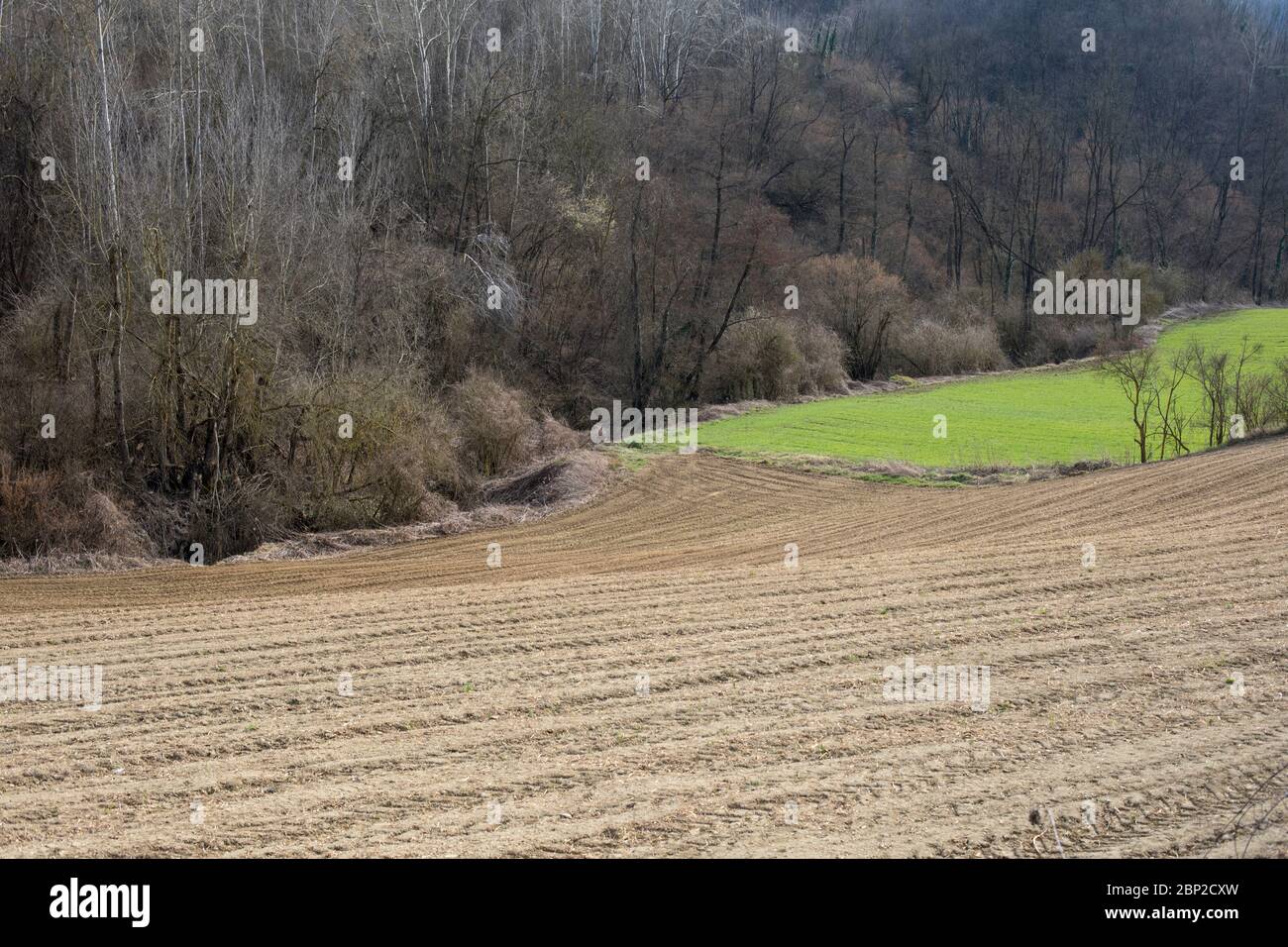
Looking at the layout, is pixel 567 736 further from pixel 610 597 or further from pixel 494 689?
pixel 610 597

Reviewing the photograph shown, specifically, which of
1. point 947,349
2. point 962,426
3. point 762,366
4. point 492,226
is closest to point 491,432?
point 762,366

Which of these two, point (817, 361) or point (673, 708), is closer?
point (673, 708)

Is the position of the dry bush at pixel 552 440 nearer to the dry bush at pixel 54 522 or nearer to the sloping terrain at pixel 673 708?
the dry bush at pixel 54 522

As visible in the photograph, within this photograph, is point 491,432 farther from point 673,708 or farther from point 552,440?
point 673,708

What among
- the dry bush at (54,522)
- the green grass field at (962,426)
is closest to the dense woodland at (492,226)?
the dry bush at (54,522)

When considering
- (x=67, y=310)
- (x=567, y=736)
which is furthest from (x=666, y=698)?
(x=67, y=310)
